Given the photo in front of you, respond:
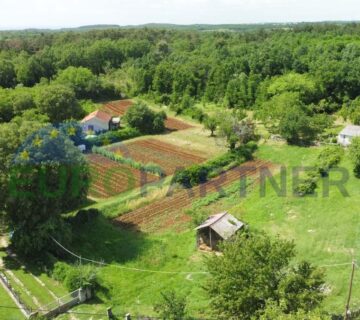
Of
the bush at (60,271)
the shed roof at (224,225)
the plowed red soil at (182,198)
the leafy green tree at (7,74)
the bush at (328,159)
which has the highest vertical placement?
the leafy green tree at (7,74)

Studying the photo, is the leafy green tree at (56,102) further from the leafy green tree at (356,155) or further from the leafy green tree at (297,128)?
the leafy green tree at (356,155)

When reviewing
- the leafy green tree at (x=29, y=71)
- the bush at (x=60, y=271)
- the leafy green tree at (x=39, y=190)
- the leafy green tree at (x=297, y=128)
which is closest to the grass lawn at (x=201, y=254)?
the bush at (x=60, y=271)

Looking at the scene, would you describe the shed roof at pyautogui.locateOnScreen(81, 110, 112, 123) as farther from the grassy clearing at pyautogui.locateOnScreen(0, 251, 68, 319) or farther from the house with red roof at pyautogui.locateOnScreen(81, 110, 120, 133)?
the grassy clearing at pyautogui.locateOnScreen(0, 251, 68, 319)

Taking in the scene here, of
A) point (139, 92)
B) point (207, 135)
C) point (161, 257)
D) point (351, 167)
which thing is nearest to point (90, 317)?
point (161, 257)

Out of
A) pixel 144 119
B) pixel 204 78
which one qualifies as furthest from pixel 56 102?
pixel 204 78

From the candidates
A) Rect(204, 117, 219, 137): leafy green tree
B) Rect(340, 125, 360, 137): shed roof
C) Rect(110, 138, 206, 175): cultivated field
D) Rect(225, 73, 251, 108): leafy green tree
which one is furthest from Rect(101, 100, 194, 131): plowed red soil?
Rect(340, 125, 360, 137): shed roof

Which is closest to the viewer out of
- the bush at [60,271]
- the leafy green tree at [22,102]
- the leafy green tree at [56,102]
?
the bush at [60,271]
